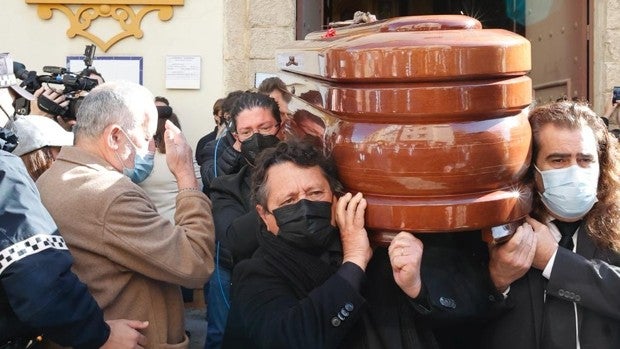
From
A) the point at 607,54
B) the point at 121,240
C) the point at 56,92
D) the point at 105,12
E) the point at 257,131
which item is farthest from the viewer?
the point at 105,12

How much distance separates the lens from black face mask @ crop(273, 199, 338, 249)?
177 cm

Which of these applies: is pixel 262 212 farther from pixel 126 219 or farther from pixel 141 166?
pixel 141 166

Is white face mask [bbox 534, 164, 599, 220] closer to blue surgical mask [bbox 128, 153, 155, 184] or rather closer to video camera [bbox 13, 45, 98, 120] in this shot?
blue surgical mask [bbox 128, 153, 155, 184]

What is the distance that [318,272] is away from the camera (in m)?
1.85

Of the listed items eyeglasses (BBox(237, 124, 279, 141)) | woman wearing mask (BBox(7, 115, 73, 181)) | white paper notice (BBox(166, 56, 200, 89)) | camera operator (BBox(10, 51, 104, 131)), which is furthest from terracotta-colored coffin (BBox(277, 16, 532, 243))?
white paper notice (BBox(166, 56, 200, 89))

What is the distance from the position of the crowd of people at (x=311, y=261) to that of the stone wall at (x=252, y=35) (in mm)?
3484

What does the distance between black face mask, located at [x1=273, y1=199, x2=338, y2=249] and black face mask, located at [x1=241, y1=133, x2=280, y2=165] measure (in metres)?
1.00

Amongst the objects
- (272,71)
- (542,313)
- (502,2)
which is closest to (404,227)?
(542,313)

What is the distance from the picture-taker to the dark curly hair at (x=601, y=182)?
1.98m

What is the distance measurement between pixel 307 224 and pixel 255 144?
108 cm

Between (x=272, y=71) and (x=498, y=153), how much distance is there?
14.1 feet

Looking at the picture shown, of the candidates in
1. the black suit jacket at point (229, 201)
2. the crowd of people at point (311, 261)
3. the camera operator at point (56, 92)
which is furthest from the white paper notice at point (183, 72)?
the crowd of people at point (311, 261)

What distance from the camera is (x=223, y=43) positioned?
588 centimetres

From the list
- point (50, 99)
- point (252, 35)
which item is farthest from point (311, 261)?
point (252, 35)
